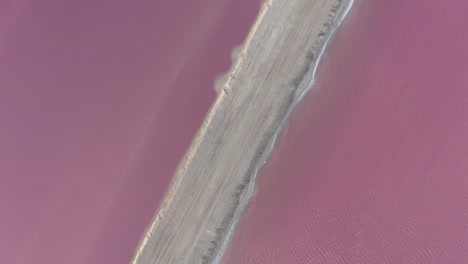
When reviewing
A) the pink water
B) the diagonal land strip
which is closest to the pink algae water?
the diagonal land strip

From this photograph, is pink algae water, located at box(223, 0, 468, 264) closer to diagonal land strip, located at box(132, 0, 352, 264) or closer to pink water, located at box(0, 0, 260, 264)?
diagonal land strip, located at box(132, 0, 352, 264)

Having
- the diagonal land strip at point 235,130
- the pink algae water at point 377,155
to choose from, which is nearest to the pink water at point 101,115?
the diagonal land strip at point 235,130

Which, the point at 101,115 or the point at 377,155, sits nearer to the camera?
the point at 377,155

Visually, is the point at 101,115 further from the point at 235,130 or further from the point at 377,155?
the point at 377,155

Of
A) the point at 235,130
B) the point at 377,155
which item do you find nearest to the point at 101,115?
the point at 235,130

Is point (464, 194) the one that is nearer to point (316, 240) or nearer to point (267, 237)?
point (316, 240)

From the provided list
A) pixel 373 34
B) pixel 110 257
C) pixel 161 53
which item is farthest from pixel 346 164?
pixel 110 257
